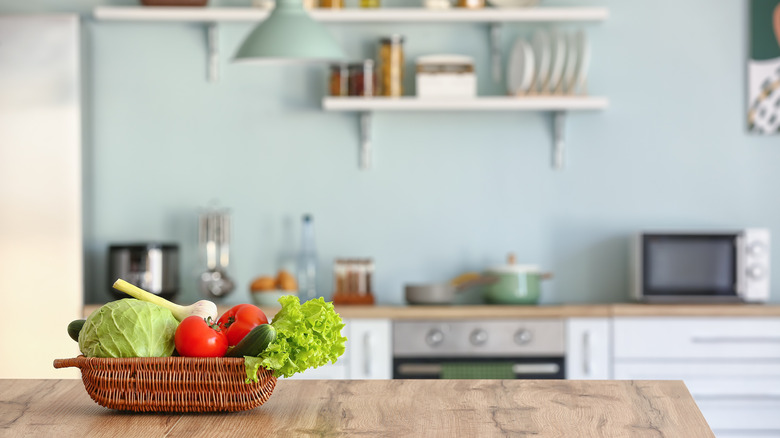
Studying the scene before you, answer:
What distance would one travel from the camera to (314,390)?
5.49 feet

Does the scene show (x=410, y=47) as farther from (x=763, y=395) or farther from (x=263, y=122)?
(x=763, y=395)

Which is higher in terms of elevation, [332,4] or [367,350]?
[332,4]

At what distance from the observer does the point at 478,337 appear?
133 inches

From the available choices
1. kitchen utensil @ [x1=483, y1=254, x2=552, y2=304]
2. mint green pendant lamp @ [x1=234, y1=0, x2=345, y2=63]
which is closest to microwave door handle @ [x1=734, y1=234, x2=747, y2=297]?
kitchen utensil @ [x1=483, y1=254, x2=552, y2=304]

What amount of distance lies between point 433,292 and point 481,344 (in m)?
0.29

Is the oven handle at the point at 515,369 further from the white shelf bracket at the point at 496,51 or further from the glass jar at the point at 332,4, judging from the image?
the glass jar at the point at 332,4

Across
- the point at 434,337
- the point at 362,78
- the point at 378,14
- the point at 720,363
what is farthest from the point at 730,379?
the point at 378,14

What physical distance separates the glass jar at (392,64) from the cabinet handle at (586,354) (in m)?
1.25

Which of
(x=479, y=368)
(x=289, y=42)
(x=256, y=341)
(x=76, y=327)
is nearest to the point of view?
(x=256, y=341)

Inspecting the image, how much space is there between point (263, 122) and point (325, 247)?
0.62m

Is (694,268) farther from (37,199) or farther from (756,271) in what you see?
(37,199)

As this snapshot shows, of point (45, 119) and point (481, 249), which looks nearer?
point (45, 119)

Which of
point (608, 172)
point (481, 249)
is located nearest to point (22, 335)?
point (481, 249)

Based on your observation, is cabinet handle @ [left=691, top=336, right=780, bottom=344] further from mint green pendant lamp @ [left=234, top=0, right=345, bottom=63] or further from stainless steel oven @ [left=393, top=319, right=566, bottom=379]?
mint green pendant lamp @ [left=234, top=0, right=345, bottom=63]
